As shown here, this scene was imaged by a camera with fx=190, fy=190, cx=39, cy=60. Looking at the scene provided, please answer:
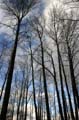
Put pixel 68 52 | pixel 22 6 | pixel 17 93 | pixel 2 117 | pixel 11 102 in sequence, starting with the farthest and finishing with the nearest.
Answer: pixel 11 102
pixel 17 93
pixel 68 52
pixel 22 6
pixel 2 117

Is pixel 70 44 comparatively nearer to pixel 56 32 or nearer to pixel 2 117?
pixel 56 32

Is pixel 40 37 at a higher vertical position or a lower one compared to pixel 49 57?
higher

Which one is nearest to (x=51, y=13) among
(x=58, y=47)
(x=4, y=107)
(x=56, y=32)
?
(x=56, y=32)

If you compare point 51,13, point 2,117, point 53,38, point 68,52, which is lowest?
point 2,117

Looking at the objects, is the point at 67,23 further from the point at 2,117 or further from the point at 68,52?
the point at 2,117

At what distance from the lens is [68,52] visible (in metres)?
15.4

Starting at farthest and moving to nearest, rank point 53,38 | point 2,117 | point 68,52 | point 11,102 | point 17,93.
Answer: point 11,102 < point 17,93 < point 53,38 < point 68,52 < point 2,117

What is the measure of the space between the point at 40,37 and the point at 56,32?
164cm

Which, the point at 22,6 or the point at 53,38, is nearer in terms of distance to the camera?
the point at 22,6

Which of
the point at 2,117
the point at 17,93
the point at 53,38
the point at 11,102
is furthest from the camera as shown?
the point at 11,102

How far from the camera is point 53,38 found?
16.8 m

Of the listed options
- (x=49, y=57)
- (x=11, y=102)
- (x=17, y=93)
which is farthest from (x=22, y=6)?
(x=11, y=102)

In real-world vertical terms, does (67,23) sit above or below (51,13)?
below

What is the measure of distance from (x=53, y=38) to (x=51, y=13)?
7.57ft
